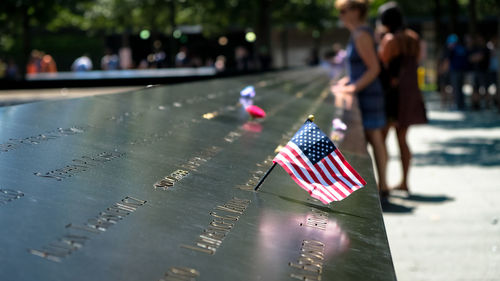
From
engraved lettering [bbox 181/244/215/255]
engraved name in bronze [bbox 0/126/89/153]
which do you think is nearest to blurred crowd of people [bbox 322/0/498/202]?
engraved name in bronze [bbox 0/126/89/153]

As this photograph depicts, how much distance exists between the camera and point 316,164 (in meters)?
2.81

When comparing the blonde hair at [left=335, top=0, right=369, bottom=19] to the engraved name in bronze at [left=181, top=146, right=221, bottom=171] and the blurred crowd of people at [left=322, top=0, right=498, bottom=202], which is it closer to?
the blurred crowd of people at [left=322, top=0, right=498, bottom=202]

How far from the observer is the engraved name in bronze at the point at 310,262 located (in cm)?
192

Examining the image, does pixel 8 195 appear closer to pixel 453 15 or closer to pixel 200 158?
pixel 200 158

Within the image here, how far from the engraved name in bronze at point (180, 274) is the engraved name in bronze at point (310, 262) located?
0.30 m

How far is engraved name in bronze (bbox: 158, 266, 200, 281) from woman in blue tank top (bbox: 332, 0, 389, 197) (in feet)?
14.7

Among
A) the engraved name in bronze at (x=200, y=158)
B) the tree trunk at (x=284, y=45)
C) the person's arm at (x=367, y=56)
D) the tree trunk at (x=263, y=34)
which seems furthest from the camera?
the tree trunk at (x=284, y=45)

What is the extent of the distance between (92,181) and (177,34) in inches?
1416

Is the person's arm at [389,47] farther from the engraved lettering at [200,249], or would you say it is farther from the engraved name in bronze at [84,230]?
the engraved lettering at [200,249]

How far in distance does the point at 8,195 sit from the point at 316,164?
4.11 ft

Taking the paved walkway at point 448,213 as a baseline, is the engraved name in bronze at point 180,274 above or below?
above

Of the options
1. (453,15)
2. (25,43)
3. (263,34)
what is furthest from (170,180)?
(263,34)

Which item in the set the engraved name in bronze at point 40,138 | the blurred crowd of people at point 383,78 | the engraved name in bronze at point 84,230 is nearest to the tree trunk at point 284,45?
→ the blurred crowd of people at point 383,78

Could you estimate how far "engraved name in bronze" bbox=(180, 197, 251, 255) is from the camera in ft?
6.53
